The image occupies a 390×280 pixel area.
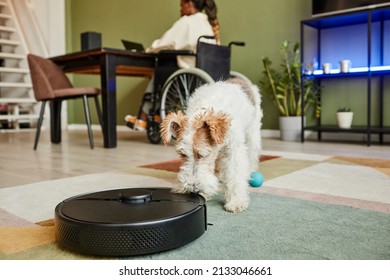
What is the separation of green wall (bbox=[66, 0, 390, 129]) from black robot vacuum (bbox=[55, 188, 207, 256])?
3.32 metres

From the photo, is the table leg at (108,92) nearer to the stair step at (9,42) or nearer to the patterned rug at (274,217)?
the patterned rug at (274,217)

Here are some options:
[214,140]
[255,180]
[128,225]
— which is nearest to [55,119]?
[255,180]

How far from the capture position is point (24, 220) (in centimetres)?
133

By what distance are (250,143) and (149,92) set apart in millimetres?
2233

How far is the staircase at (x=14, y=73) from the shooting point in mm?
6152

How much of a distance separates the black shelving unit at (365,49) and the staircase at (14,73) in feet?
14.2

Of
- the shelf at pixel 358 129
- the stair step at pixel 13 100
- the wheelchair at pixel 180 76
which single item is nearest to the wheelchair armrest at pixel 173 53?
the wheelchair at pixel 180 76

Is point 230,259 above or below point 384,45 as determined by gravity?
below

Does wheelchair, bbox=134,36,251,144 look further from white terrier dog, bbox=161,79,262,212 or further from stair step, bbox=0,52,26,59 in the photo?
stair step, bbox=0,52,26,59

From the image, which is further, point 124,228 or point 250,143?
point 250,143

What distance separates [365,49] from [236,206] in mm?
3131
